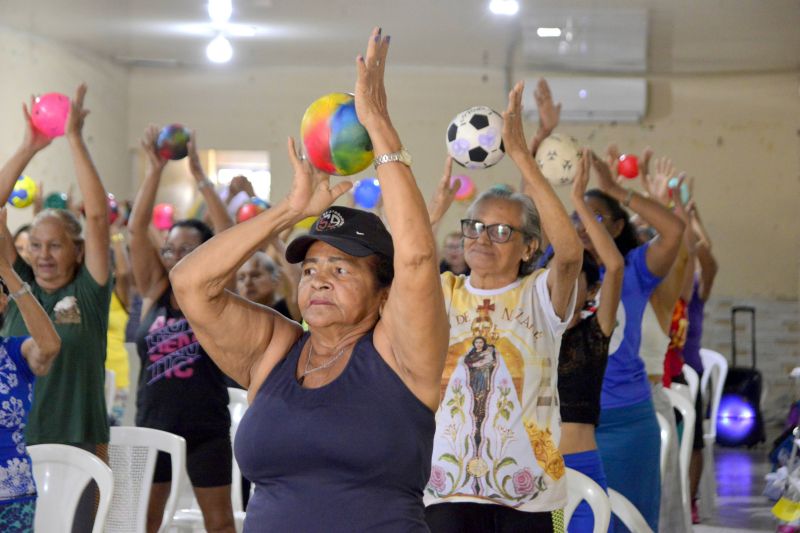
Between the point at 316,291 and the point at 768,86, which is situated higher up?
the point at 768,86

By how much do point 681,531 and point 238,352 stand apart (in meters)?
2.97

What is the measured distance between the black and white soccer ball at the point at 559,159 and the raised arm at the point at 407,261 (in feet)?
7.26

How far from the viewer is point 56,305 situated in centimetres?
406

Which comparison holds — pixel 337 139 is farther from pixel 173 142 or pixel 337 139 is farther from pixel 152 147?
pixel 173 142

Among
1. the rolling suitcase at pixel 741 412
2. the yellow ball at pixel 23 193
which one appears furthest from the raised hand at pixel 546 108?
the rolling suitcase at pixel 741 412

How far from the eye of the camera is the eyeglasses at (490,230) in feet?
10.1

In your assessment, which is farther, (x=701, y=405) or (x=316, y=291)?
(x=701, y=405)

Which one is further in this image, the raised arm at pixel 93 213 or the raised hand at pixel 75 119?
the raised hand at pixel 75 119

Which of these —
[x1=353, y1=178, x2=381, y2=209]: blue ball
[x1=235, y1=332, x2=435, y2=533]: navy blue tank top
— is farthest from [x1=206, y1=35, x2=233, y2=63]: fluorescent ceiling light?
[x1=235, y1=332, x2=435, y2=533]: navy blue tank top

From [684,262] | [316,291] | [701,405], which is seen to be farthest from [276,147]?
[316,291]

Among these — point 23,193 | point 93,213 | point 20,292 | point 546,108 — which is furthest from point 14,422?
point 23,193

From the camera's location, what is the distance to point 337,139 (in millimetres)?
2523

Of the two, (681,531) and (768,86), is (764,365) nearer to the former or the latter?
(768,86)

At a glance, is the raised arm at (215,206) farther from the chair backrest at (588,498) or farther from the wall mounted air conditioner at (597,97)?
the wall mounted air conditioner at (597,97)
